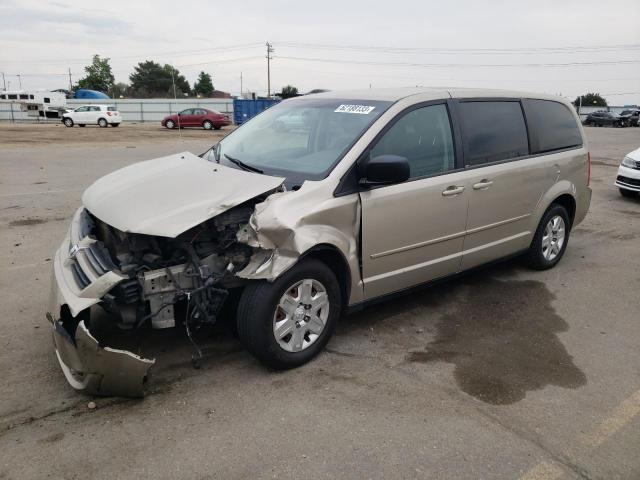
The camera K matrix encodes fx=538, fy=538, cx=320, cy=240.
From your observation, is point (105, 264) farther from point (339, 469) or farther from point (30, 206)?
point (30, 206)

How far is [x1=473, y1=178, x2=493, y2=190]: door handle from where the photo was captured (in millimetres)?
4508

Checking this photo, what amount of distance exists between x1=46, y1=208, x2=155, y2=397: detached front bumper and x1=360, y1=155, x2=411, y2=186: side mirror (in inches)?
67.8

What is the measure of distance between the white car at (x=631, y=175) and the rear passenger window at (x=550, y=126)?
16.5ft

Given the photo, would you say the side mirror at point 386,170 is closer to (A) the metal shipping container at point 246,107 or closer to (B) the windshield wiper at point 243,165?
(B) the windshield wiper at point 243,165

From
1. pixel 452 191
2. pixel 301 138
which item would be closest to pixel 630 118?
pixel 452 191

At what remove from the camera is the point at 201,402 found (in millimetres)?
3219

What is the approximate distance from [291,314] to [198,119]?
3331cm

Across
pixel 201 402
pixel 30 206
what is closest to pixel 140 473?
pixel 201 402

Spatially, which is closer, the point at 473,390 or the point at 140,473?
the point at 140,473

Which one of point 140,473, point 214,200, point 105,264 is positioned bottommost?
point 140,473

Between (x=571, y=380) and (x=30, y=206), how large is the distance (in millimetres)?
8091

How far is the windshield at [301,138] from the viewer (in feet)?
12.7

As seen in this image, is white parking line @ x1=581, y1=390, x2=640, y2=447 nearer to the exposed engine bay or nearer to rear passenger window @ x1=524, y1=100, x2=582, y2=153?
the exposed engine bay

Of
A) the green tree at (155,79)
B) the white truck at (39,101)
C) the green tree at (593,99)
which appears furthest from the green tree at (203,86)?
the green tree at (593,99)
